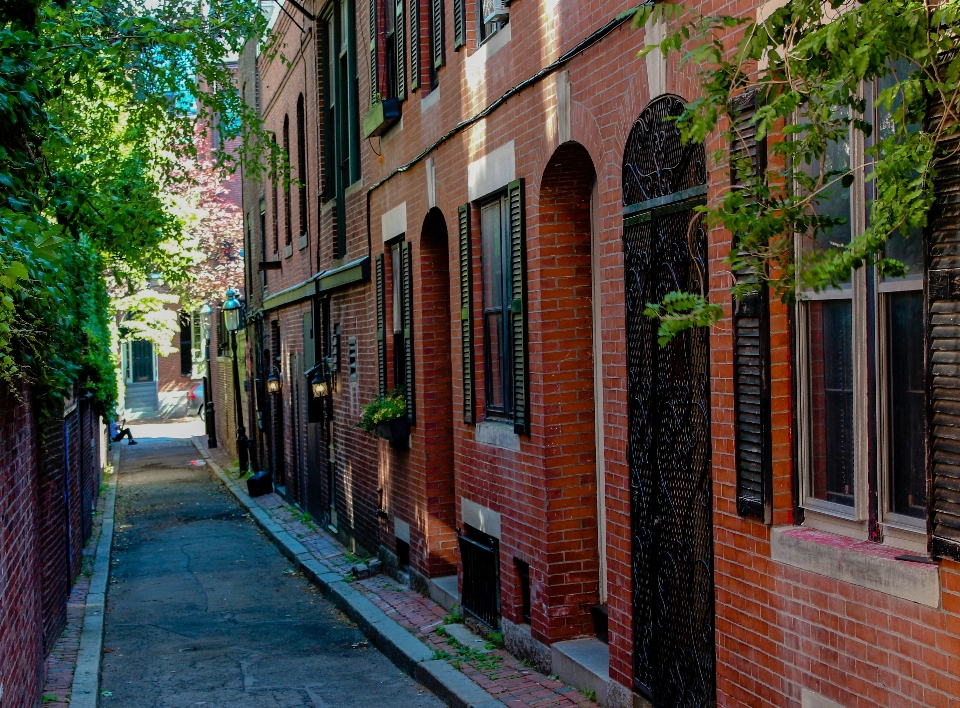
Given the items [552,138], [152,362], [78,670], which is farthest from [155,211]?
[152,362]

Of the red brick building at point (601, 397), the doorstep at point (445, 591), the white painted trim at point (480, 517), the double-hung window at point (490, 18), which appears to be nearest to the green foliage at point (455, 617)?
the doorstep at point (445, 591)

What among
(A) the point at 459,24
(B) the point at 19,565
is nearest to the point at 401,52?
(A) the point at 459,24

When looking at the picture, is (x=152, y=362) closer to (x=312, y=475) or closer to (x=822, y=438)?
(x=312, y=475)

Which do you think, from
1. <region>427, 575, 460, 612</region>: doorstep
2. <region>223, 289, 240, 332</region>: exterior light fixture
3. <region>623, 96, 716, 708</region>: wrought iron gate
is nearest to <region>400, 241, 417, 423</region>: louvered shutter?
<region>427, 575, 460, 612</region>: doorstep

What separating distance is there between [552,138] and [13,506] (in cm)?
422

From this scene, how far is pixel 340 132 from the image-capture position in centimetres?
1560

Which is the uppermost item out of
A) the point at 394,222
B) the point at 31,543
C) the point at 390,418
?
the point at 394,222

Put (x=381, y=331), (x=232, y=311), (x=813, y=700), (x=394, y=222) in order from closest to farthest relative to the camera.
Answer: (x=813, y=700)
(x=394, y=222)
(x=381, y=331)
(x=232, y=311)

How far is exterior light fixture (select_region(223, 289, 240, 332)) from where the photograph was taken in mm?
26781

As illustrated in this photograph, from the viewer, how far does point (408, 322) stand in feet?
39.1

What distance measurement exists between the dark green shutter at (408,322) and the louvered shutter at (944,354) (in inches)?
313

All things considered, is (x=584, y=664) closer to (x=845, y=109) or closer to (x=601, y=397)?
(x=601, y=397)

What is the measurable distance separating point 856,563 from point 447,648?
5509 millimetres

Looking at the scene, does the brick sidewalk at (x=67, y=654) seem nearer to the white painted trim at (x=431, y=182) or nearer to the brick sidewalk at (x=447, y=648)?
the brick sidewalk at (x=447, y=648)
